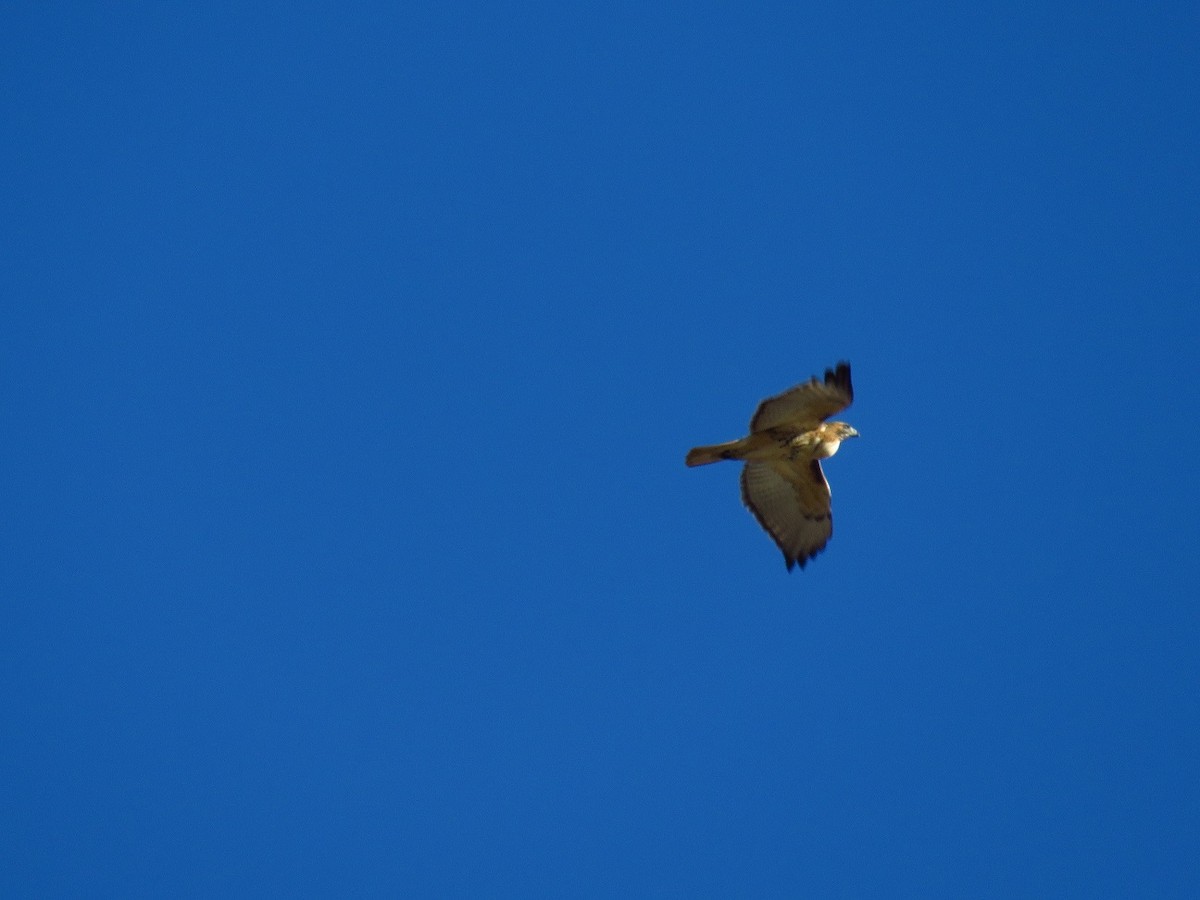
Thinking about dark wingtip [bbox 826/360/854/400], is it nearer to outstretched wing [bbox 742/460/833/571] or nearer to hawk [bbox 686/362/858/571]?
hawk [bbox 686/362/858/571]

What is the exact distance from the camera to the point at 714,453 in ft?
38.8

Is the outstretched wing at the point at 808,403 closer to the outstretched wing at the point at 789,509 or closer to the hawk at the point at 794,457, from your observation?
the hawk at the point at 794,457

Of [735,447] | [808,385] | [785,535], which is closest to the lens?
[808,385]

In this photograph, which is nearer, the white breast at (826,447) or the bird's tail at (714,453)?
the bird's tail at (714,453)

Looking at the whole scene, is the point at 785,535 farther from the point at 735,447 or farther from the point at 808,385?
the point at 808,385

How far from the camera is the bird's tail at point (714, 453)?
1171 centimetres

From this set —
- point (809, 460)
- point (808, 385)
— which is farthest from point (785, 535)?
point (808, 385)

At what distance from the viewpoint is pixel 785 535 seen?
1295 centimetres

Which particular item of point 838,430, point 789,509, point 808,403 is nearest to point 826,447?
point 838,430

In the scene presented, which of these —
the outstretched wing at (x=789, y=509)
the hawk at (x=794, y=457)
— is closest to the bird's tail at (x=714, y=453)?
the hawk at (x=794, y=457)

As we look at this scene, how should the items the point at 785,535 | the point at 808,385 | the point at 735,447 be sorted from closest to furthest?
the point at 808,385 → the point at 735,447 → the point at 785,535

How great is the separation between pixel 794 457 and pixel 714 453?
1.01 metres

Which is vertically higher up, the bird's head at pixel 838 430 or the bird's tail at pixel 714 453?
the bird's head at pixel 838 430

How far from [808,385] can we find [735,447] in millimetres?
1355
